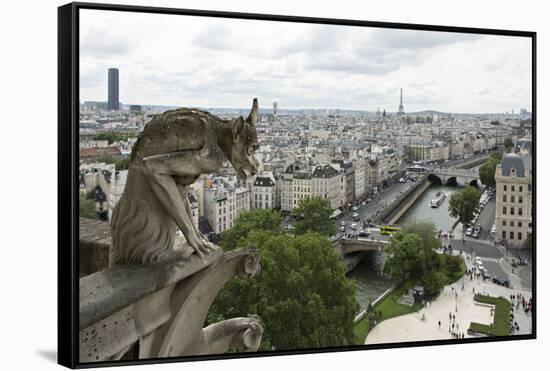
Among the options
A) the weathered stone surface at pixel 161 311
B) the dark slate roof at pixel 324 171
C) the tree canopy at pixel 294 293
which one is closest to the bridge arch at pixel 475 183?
the dark slate roof at pixel 324 171

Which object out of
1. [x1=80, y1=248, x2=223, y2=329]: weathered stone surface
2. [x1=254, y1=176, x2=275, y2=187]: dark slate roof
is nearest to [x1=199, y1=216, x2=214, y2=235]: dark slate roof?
[x1=254, y1=176, x2=275, y2=187]: dark slate roof

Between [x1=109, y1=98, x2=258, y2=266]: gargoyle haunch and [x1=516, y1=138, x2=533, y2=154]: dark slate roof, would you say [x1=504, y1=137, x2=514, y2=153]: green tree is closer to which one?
[x1=516, y1=138, x2=533, y2=154]: dark slate roof

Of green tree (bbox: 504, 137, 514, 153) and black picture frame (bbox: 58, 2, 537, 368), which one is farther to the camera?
green tree (bbox: 504, 137, 514, 153)

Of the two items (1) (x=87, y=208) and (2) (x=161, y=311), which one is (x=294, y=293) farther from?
(2) (x=161, y=311)

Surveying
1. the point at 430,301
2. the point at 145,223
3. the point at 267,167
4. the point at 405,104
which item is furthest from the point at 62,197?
the point at 430,301

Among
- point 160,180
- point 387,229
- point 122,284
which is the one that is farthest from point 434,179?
point 122,284

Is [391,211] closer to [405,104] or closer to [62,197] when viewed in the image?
[405,104]

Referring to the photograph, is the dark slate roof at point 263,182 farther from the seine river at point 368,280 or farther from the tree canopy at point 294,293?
the seine river at point 368,280
